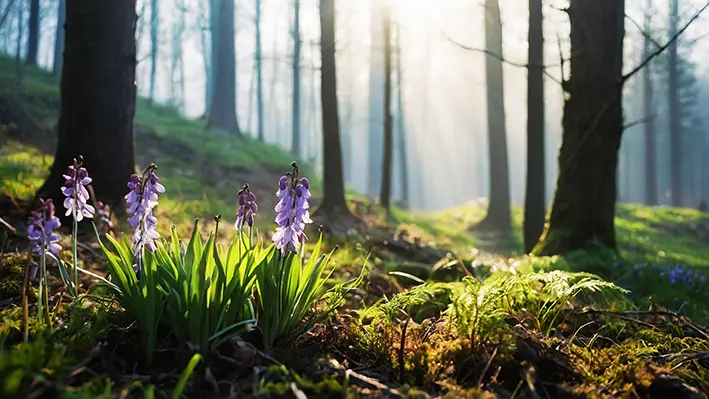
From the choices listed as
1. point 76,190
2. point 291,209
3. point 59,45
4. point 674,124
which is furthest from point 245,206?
point 674,124

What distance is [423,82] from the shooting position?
57.6 m

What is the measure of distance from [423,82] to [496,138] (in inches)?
1735

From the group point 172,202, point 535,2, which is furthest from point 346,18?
point 172,202

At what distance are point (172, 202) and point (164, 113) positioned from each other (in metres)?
15.2

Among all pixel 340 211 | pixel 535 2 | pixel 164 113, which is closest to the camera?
pixel 535 2

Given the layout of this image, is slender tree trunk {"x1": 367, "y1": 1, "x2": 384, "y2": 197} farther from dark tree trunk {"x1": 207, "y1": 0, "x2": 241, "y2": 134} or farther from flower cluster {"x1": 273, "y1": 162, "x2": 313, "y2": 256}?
flower cluster {"x1": 273, "y1": 162, "x2": 313, "y2": 256}

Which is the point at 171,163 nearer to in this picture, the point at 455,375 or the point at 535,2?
the point at 535,2

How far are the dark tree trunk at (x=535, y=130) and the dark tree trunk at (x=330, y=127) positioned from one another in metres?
3.37

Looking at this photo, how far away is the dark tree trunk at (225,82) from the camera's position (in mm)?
20203

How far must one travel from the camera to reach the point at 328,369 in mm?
1986

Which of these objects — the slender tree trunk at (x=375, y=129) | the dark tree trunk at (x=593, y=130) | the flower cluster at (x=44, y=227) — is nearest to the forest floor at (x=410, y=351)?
the flower cluster at (x=44, y=227)

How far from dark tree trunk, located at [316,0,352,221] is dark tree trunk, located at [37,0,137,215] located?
15.6 feet

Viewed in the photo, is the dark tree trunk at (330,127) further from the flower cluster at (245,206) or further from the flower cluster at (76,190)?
the flower cluster at (76,190)

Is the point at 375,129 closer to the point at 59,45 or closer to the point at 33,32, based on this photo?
the point at 59,45
